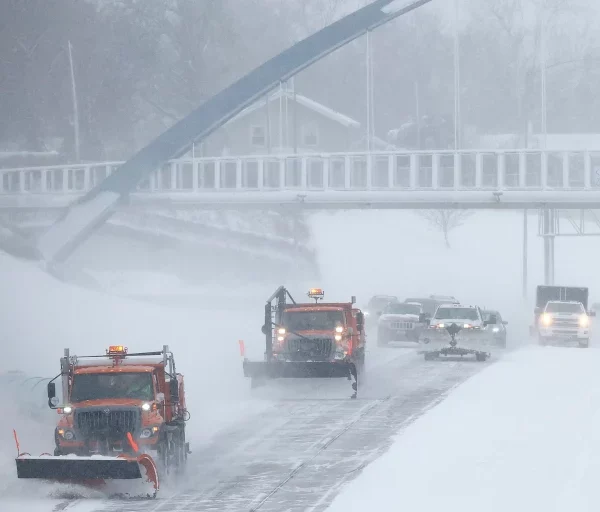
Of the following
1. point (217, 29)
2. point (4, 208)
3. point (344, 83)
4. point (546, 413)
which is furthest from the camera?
point (344, 83)

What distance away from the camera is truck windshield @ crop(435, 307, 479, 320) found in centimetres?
3926

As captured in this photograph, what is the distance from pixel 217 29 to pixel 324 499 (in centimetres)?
9138

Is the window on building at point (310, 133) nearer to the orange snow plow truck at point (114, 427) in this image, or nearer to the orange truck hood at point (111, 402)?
the orange snow plow truck at point (114, 427)

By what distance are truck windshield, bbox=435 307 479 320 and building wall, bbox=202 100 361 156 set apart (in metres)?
55.2

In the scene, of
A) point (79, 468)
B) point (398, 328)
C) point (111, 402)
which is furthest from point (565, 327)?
point (79, 468)

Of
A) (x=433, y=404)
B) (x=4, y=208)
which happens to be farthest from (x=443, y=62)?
(x=433, y=404)

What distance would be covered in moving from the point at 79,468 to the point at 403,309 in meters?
29.4

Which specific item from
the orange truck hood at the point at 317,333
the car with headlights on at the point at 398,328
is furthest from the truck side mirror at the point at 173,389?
the car with headlights on at the point at 398,328

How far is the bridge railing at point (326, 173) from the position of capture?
61406 mm

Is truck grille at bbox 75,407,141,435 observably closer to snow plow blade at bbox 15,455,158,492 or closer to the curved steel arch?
snow plow blade at bbox 15,455,158,492

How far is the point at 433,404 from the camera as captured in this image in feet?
85.0

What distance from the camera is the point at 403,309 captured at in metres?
44.4

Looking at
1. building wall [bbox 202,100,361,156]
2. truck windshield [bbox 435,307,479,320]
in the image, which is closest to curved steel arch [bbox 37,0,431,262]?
truck windshield [bbox 435,307,479,320]

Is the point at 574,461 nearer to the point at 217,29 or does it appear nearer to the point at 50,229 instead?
the point at 50,229
